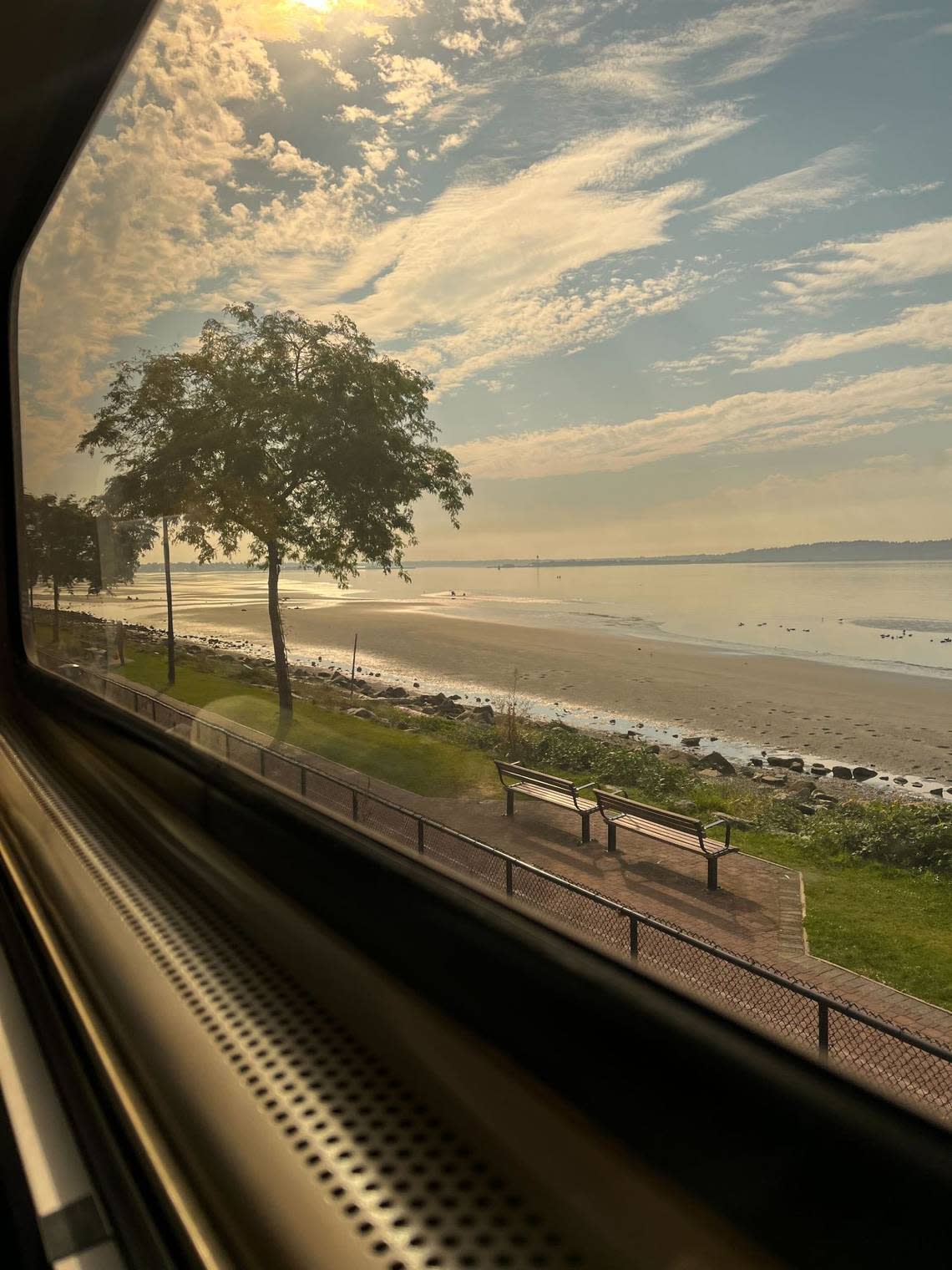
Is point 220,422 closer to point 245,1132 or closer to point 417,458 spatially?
point 417,458

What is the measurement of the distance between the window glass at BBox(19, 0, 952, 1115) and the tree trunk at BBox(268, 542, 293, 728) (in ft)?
0.05

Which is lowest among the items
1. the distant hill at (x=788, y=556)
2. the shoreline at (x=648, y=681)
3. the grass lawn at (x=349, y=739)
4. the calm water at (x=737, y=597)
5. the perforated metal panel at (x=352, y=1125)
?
the perforated metal panel at (x=352, y=1125)

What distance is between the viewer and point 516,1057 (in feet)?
2.81

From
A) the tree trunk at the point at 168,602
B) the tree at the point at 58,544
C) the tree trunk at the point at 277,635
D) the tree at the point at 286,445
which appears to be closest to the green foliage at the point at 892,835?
the tree at the point at 286,445

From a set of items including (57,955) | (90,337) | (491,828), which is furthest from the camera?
(90,337)

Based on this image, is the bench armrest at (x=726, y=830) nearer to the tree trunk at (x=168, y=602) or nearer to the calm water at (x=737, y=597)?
the calm water at (x=737, y=597)

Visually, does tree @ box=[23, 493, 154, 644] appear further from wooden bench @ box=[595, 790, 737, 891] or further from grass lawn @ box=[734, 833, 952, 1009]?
grass lawn @ box=[734, 833, 952, 1009]

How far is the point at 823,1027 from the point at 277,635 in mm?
2176

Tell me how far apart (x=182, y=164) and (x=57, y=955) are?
2340 millimetres

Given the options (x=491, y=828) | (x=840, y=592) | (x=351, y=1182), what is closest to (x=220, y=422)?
(x=491, y=828)

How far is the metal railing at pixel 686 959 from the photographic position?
2.23 feet

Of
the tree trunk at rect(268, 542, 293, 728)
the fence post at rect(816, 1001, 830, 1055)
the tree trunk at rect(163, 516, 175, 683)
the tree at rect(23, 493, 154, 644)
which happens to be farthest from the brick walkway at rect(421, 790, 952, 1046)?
the tree at rect(23, 493, 154, 644)

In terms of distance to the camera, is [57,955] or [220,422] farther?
[220,422]

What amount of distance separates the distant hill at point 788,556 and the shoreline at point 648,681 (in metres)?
0.22
